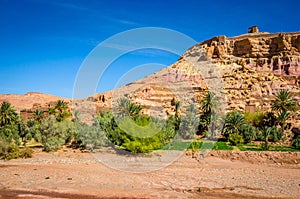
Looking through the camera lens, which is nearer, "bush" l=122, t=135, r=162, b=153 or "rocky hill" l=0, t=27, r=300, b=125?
"bush" l=122, t=135, r=162, b=153

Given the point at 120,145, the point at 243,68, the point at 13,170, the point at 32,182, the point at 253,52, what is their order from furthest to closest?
the point at 253,52 → the point at 243,68 → the point at 120,145 → the point at 13,170 → the point at 32,182

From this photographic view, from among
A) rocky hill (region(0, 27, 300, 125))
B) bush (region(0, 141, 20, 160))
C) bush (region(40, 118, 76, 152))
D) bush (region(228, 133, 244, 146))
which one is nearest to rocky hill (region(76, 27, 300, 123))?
rocky hill (region(0, 27, 300, 125))

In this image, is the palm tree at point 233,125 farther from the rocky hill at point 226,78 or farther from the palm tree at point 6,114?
the palm tree at point 6,114

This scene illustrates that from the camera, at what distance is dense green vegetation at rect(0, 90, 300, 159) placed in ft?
96.8

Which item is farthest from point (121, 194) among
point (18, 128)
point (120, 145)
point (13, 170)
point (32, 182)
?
point (18, 128)

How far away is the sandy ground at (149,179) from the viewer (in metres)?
18.2

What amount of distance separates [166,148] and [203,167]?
754 centimetres

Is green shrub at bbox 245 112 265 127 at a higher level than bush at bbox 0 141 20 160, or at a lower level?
higher

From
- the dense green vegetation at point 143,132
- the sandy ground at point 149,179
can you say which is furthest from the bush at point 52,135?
the sandy ground at point 149,179

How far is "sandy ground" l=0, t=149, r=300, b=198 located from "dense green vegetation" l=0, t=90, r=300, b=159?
9.43 ft

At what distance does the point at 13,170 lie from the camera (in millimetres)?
23391

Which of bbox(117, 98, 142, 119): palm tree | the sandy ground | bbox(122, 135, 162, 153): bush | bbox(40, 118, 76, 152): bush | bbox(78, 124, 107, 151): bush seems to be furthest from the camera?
bbox(117, 98, 142, 119): palm tree

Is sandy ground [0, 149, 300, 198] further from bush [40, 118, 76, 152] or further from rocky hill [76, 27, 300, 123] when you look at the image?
rocky hill [76, 27, 300, 123]

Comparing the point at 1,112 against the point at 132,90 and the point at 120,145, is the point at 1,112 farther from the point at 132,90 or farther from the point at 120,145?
the point at 132,90
